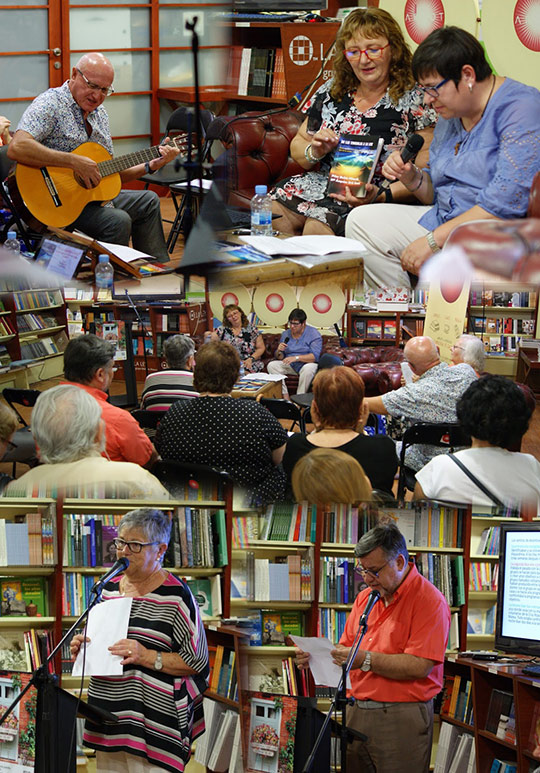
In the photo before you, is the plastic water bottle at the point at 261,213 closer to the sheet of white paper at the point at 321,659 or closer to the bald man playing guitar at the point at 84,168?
the bald man playing guitar at the point at 84,168

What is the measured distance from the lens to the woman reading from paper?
138cm

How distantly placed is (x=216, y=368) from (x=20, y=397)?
0.28m

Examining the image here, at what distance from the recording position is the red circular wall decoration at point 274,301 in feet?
4.58

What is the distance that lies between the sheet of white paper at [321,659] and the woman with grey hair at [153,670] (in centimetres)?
33

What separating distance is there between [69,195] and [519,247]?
2.02ft

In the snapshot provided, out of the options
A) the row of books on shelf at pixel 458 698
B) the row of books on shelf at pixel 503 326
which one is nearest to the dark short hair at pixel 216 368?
the row of books on shelf at pixel 503 326

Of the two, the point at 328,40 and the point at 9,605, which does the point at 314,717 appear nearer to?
the point at 9,605

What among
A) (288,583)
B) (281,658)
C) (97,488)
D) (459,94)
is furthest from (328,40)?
(281,658)

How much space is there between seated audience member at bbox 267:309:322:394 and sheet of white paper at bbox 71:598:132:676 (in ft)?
5.29

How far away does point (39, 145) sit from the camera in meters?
1.36

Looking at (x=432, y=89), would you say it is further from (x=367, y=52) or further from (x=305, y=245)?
(x=305, y=245)

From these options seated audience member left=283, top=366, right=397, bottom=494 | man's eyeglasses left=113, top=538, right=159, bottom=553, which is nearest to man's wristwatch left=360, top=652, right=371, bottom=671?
man's eyeglasses left=113, top=538, right=159, bottom=553

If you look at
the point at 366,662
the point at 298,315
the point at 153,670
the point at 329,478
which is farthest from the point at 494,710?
the point at 298,315

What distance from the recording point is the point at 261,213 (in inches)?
57.0
